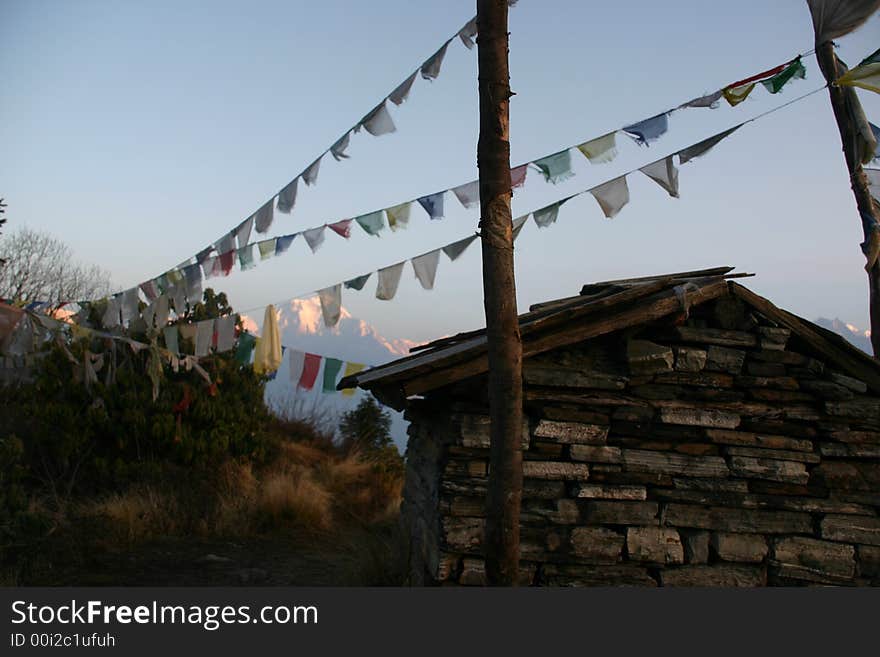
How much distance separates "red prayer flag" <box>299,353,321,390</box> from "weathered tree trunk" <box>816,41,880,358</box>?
5983 mm

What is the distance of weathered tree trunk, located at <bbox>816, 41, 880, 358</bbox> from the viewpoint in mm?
6785

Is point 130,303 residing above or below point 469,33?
below

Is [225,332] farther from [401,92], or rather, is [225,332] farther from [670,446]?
[670,446]

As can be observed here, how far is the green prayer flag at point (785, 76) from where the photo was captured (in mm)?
5656

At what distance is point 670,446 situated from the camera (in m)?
5.46

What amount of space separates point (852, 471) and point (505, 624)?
335cm

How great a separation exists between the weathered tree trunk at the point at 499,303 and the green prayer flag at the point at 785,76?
259 centimetres

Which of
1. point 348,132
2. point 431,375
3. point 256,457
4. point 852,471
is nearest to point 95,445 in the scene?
point 256,457

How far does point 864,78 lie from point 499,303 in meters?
3.42

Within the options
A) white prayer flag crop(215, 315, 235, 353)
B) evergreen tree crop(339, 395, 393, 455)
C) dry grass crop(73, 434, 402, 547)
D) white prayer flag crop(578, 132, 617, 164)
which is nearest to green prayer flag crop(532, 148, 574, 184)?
white prayer flag crop(578, 132, 617, 164)

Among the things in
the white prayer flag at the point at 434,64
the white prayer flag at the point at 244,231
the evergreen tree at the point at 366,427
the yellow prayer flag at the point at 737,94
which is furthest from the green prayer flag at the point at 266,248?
the evergreen tree at the point at 366,427

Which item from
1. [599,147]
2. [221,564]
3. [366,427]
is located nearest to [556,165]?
[599,147]

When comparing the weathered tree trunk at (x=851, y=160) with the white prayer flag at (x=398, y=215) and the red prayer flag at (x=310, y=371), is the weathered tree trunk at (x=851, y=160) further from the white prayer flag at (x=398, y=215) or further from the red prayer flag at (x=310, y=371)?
the red prayer flag at (x=310, y=371)

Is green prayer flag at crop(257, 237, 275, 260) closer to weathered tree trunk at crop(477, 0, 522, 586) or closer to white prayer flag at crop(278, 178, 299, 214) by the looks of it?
white prayer flag at crop(278, 178, 299, 214)
